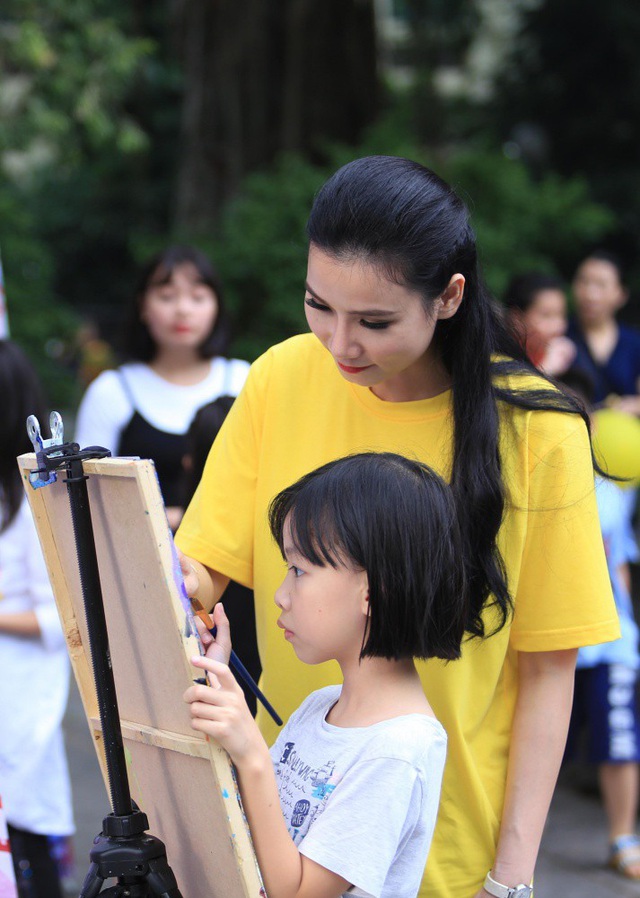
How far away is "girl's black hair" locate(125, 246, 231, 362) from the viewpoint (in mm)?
4043

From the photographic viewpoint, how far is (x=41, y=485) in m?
1.37

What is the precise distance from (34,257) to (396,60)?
9.12 meters

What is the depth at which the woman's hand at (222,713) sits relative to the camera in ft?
4.47

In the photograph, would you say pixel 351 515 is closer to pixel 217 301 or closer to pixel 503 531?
pixel 503 531

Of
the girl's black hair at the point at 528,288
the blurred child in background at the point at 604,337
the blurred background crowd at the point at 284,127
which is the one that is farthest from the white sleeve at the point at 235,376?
the blurred child in background at the point at 604,337

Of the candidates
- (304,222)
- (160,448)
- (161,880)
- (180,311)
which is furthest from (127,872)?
(304,222)

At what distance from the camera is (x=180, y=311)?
399 centimetres

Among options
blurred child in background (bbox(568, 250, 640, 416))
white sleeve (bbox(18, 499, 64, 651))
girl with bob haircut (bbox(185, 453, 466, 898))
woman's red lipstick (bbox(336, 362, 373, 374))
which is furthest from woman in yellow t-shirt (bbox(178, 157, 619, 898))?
blurred child in background (bbox(568, 250, 640, 416))

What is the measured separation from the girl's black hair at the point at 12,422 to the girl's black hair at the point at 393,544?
1.70 m

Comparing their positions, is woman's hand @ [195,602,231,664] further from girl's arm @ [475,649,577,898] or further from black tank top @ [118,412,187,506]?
black tank top @ [118,412,187,506]

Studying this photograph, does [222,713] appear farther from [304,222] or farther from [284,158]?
[284,158]

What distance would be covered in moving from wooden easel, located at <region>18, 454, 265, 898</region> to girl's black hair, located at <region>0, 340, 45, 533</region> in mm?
1626

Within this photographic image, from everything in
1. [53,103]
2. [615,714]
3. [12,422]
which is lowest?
[615,714]

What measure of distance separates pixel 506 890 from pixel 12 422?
6.27ft
